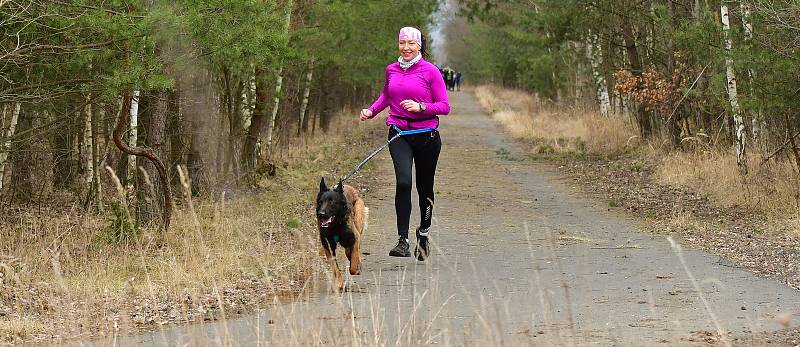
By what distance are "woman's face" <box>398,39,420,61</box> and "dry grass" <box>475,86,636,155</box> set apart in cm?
1508

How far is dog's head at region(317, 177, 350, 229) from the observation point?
9.18m

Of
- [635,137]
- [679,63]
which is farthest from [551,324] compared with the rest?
[635,137]

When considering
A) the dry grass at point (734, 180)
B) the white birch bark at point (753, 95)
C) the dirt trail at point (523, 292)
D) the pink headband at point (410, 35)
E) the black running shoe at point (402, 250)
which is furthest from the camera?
the dry grass at point (734, 180)

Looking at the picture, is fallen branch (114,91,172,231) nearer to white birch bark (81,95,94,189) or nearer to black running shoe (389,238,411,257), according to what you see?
white birch bark (81,95,94,189)

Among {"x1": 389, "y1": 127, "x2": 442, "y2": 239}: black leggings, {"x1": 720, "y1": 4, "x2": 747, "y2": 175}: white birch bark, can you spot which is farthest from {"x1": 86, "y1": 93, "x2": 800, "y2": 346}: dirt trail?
{"x1": 720, "y1": 4, "x2": 747, "y2": 175}: white birch bark

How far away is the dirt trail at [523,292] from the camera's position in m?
6.53

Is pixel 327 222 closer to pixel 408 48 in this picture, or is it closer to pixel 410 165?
pixel 410 165

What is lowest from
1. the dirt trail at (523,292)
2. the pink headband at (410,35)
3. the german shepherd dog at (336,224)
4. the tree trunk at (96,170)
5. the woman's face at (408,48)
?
the dirt trail at (523,292)

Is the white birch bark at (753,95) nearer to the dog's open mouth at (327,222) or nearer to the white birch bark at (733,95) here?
the white birch bark at (733,95)

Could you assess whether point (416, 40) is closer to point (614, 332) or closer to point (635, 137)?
point (614, 332)

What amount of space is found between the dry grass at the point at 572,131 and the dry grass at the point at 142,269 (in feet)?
38.0

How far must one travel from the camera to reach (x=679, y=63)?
2106 centimetres

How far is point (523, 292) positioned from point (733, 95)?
22.9 feet

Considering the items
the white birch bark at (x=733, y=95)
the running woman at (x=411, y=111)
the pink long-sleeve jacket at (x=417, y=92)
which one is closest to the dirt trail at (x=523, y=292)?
the running woman at (x=411, y=111)
